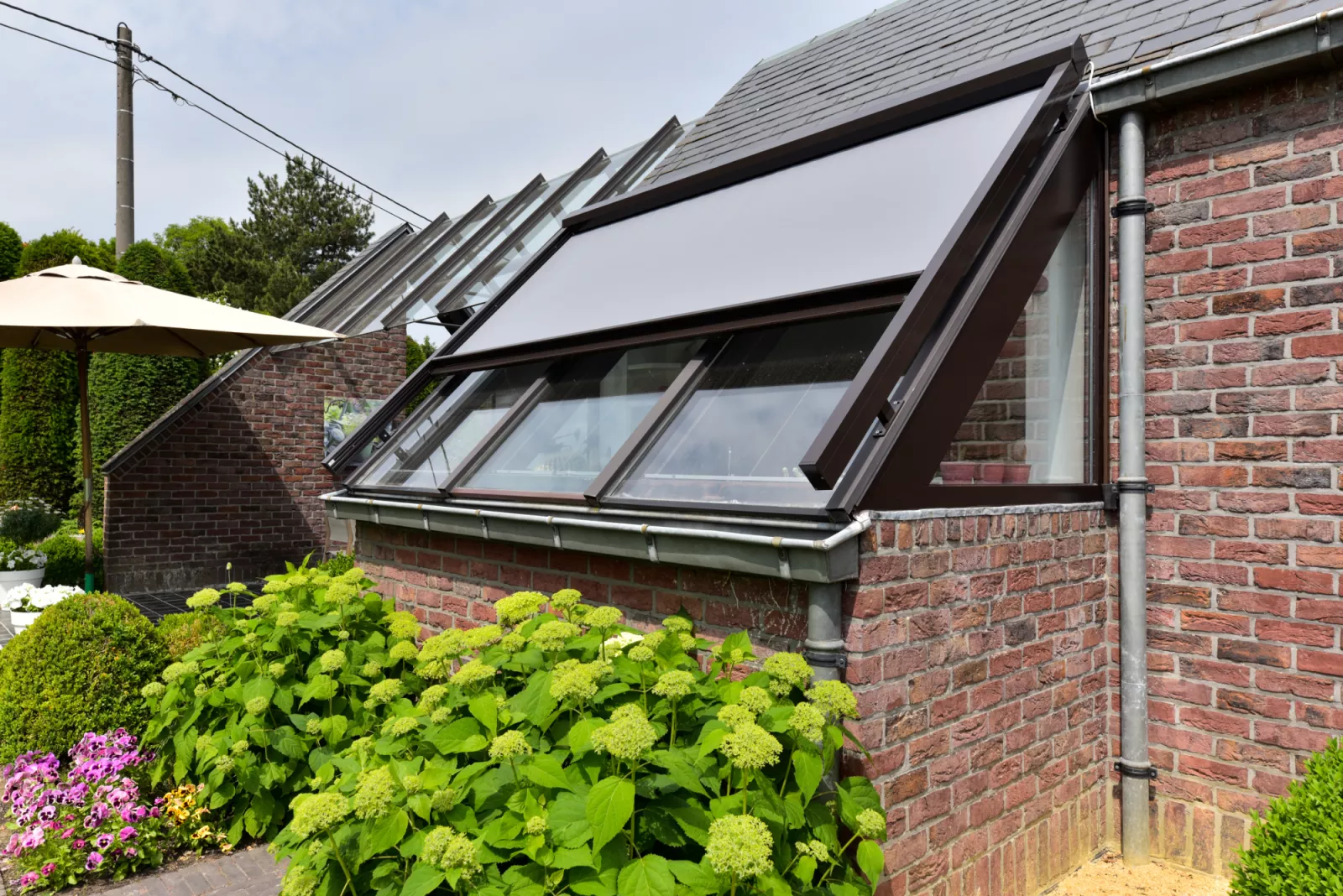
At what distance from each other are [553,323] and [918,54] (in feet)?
10.8

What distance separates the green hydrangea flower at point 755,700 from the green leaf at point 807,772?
0.53ft

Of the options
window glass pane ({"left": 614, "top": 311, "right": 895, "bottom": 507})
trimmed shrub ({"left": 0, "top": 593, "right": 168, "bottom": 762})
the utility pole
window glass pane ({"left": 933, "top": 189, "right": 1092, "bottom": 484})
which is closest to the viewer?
window glass pane ({"left": 614, "top": 311, "right": 895, "bottom": 507})

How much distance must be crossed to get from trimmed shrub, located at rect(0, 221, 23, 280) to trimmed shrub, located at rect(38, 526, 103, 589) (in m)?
7.59

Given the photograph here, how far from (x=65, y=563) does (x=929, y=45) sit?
11.0 metres

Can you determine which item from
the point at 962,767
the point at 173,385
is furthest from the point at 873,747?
the point at 173,385

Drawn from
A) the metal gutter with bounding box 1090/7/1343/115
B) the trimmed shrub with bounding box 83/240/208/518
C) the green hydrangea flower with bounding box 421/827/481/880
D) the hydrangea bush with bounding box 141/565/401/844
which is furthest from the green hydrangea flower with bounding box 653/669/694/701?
the trimmed shrub with bounding box 83/240/208/518

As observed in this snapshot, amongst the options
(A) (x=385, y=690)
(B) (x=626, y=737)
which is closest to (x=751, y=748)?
(B) (x=626, y=737)

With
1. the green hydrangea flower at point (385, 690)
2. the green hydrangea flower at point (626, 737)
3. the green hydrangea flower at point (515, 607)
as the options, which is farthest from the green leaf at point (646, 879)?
the green hydrangea flower at point (385, 690)

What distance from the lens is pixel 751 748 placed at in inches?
80.8

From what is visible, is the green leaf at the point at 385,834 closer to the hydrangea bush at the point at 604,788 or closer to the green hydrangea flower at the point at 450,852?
the hydrangea bush at the point at 604,788

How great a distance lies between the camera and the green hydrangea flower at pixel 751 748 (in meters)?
2.04

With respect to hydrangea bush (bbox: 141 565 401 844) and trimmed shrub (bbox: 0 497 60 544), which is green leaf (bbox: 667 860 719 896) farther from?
trimmed shrub (bbox: 0 497 60 544)

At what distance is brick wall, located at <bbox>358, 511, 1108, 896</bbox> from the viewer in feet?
8.80

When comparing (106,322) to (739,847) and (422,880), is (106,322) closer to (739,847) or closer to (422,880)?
(422,880)
